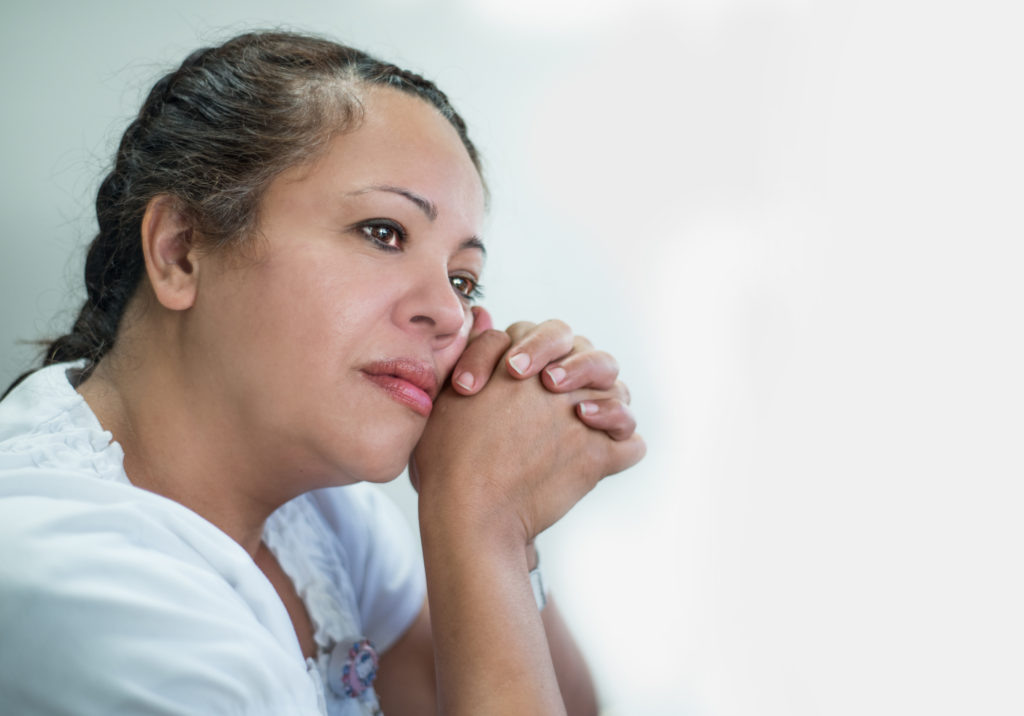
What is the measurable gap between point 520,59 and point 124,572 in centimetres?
133

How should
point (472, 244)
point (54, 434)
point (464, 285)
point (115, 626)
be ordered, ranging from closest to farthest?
point (115, 626)
point (54, 434)
point (472, 244)
point (464, 285)

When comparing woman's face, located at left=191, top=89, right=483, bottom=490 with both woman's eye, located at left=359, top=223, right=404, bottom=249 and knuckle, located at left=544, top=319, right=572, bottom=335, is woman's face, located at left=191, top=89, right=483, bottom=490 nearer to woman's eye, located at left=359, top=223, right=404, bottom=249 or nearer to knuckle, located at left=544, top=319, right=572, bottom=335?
woman's eye, located at left=359, top=223, right=404, bottom=249

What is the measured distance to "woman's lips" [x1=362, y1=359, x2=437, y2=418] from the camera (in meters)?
1.03

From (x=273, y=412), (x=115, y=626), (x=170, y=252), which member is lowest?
(x=115, y=626)

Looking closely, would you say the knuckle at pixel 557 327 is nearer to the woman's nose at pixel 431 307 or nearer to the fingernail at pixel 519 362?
the fingernail at pixel 519 362

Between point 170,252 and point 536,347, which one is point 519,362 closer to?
point 536,347

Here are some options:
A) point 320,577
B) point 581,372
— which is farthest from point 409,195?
point 320,577

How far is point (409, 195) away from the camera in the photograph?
1.05 m

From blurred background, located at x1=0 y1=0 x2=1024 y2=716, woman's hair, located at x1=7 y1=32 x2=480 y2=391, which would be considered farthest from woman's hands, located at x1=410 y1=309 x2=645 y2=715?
blurred background, located at x1=0 y1=0 x2=1024 y2=716

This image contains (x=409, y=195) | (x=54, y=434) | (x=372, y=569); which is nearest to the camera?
(x=54, y=434)

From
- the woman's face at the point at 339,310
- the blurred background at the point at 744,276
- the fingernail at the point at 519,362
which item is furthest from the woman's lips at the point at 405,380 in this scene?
the blurred background at the point at 744,276

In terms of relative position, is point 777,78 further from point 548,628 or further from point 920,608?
point 548,628

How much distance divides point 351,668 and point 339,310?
1.84 ft

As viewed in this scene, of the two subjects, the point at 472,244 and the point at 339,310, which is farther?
→ the point at 472,244
